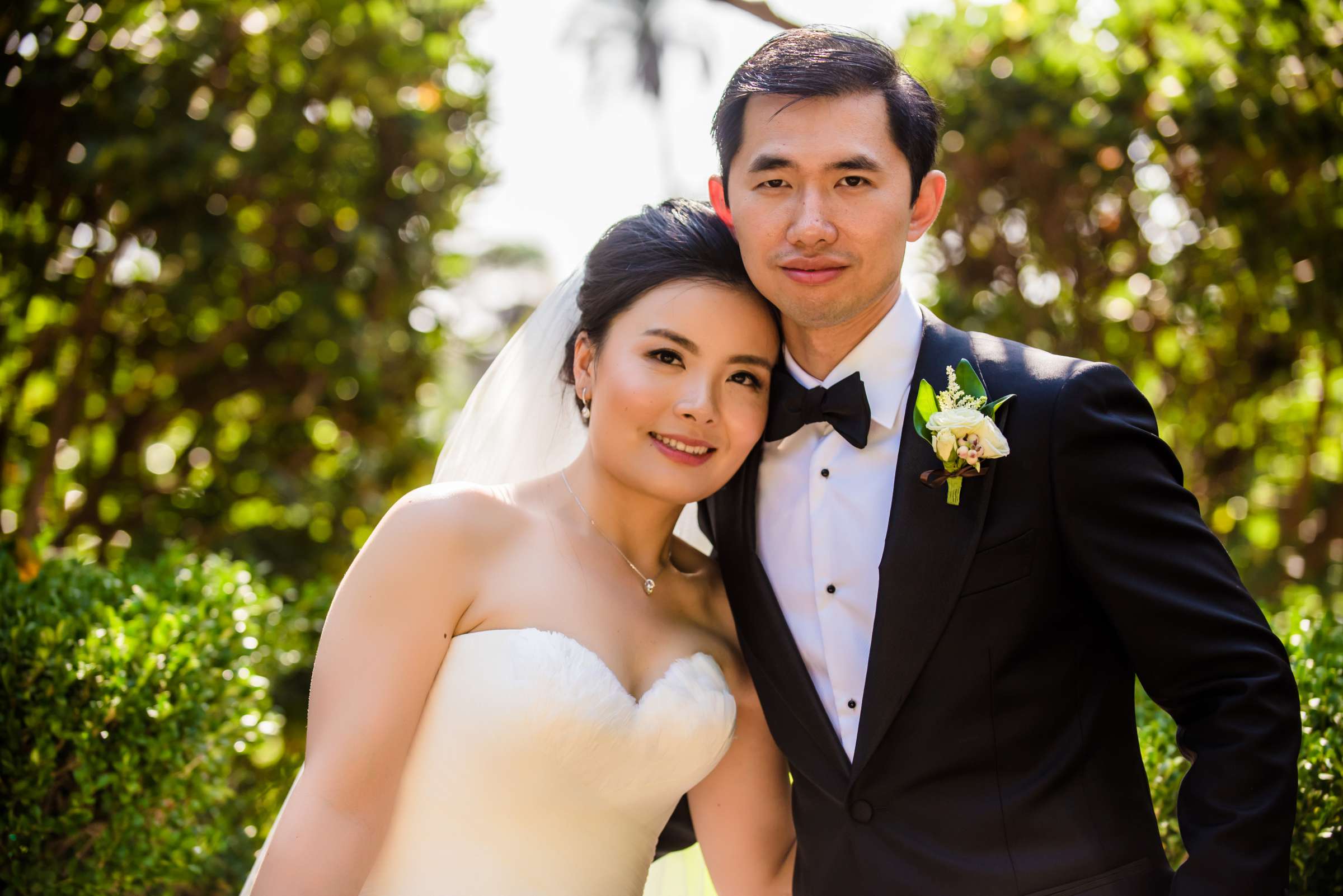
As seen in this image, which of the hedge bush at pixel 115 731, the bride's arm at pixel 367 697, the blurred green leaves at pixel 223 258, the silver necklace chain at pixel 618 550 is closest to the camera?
the bride's arm at pixel 367 697

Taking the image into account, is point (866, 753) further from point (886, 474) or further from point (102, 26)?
point (102, 26)

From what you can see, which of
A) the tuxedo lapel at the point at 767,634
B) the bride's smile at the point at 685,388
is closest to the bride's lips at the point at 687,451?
the bride's smile at the point at 685,388

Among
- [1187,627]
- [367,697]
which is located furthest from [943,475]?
[367,697]

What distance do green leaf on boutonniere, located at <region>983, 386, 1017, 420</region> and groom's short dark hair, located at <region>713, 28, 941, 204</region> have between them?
1.78ft

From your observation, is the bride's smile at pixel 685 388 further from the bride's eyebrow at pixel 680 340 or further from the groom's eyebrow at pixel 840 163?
the groom's eyebrow at pixel 840 163

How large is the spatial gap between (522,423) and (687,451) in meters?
0.87

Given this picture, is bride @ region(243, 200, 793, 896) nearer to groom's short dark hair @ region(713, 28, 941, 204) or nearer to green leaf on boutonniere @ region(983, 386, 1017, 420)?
groom's short dark hair @ region(713, 28, 941, 204)

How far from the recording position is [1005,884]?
2.13 m

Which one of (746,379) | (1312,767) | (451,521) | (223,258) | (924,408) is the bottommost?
(223,258)

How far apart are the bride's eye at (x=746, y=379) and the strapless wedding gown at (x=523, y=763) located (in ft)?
2.38

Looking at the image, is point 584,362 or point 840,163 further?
point 584,362

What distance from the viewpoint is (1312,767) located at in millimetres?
2875

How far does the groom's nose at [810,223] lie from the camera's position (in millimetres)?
2398

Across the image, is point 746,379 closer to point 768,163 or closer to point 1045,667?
point 768,163
